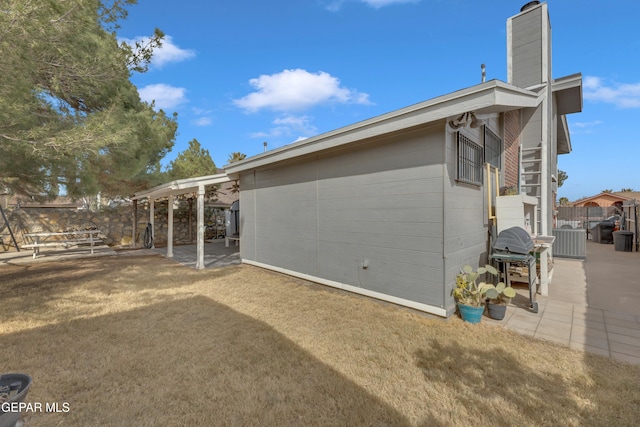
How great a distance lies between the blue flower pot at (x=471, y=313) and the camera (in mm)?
3773

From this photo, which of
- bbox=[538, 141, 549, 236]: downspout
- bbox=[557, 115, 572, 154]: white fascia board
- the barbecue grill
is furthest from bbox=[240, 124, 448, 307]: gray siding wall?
bbox=[557, 115, 572, 154]: white fascia board

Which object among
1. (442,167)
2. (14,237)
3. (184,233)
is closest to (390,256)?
(442,167)

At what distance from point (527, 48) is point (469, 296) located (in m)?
6.93

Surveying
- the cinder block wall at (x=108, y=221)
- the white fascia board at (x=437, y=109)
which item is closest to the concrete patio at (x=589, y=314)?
the white fascia board at (x=437, y=109)

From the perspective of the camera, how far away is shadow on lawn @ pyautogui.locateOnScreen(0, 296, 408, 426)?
7.04 ft

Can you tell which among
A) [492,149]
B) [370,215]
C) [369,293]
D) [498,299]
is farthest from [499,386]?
[492,149]

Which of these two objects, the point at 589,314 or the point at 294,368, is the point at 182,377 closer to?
the point at 294,368

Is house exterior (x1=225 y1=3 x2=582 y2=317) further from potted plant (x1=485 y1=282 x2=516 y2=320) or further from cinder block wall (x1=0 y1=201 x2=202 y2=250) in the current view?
cinder block wall (x1=0 y1=201 x2=202 y2=250)

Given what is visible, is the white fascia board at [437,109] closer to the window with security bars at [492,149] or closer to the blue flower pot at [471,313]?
the window with security bars at [492,149]

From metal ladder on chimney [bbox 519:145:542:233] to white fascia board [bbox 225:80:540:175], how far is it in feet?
11.5

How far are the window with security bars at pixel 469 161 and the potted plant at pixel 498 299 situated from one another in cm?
162

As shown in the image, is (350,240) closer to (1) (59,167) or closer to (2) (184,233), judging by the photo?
(1) (59,167)

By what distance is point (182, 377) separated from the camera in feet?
8.72

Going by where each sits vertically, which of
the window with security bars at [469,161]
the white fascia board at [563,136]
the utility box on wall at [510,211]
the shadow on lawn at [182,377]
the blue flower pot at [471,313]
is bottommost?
the shadow on lawn at [182,377]
